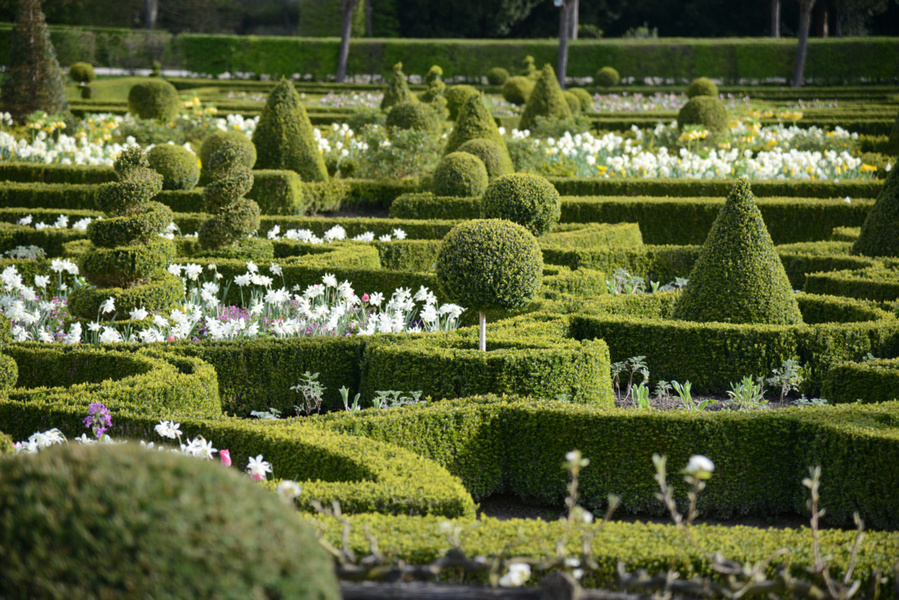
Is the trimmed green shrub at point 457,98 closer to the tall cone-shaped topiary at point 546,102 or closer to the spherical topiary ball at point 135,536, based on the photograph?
the tall cone-shaped topiary at point 546,102

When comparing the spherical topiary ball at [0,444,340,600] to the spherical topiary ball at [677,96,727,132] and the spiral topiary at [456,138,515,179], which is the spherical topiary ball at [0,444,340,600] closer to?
the spiral topiary at [456,138,515,179]

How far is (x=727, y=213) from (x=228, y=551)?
17.5ft

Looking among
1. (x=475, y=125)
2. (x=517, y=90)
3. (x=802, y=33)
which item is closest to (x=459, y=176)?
(x=475, y=125)

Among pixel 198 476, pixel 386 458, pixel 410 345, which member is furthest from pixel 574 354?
pixel 198 476

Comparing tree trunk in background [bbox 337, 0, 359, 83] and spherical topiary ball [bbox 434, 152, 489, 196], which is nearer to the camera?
spherical topiary ball [bbox 434, 152, 489, 196]

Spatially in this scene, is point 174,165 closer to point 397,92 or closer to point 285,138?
point 285,138

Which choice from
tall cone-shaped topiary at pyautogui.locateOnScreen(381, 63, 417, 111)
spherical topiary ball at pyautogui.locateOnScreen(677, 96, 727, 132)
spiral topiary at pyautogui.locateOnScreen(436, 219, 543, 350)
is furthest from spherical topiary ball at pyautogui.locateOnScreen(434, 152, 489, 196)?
tall cone-shaped topiary at pyautogui.locateOnScreen(381, 63, 417, 111)

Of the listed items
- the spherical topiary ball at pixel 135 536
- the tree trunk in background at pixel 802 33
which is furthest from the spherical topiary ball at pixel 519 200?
the tree trunk in background at pixel 802 33

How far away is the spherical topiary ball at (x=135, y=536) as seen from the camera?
1492mm

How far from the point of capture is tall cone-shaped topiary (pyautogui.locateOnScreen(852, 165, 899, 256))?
318 inches

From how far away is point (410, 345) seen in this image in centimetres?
532

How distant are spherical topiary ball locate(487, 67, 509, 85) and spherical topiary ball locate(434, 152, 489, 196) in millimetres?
20911

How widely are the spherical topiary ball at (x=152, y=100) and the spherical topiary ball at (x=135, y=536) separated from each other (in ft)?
53.6

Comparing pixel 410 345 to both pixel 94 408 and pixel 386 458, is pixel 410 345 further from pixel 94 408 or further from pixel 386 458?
pixel 94 408
